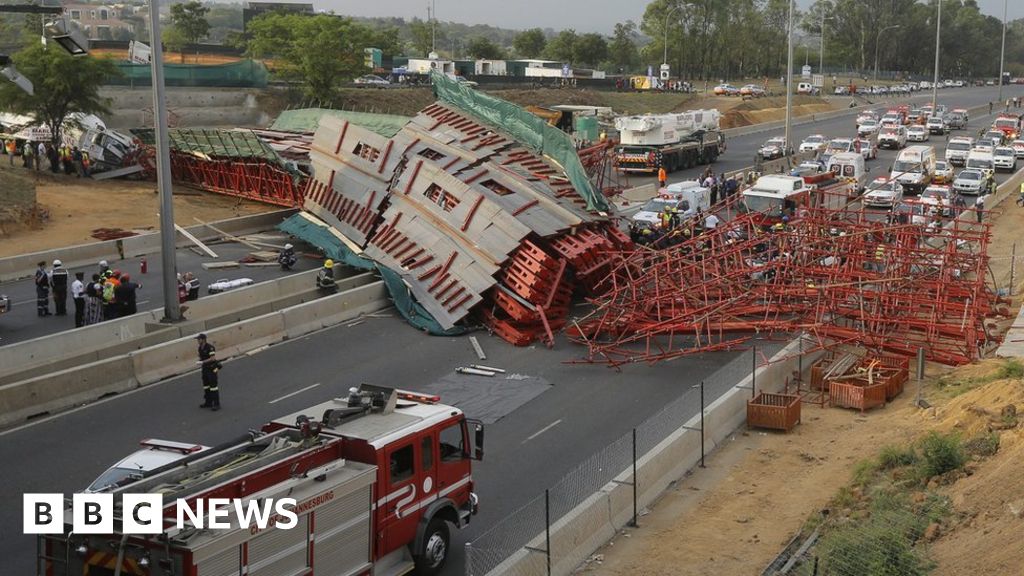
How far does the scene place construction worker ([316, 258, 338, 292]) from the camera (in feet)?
89.9

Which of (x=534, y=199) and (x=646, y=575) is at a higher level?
(x=534, y=199)

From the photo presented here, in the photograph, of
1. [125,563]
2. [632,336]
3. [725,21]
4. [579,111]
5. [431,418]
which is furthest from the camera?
[725,21]

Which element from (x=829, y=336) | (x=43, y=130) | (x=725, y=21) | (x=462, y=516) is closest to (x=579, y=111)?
(x=43, y=130)

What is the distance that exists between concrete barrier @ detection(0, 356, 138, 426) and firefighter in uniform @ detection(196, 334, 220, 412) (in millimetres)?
1851

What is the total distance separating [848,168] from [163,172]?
112 feet

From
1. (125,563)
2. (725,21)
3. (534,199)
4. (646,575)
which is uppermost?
(725,21)

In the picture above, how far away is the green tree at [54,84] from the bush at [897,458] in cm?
3477

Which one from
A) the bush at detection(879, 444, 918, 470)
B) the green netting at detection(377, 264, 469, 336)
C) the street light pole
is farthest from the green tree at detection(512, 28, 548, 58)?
the bush at detection(879, 444, 918, 470)

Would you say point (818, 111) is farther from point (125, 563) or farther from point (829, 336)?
point (125, 563)

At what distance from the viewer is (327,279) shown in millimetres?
27359

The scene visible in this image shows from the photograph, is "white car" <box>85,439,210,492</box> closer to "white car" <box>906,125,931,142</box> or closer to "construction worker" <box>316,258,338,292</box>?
"construction worker" <box>316,258,338,292</box>

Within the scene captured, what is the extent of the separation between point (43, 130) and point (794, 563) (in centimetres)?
3956

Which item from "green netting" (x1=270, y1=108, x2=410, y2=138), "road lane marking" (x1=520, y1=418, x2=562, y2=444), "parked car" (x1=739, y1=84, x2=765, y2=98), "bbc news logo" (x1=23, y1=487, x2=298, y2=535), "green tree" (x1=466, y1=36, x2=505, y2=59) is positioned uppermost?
"green tree" (x1=466, y1=36, x2=505, y2=59)

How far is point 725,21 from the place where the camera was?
151m
